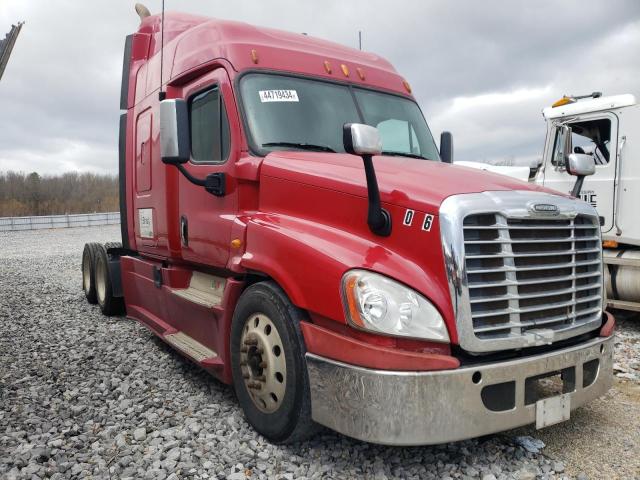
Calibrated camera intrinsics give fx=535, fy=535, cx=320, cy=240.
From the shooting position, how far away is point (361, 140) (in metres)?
2.91

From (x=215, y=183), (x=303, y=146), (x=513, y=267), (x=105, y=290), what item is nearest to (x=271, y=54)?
(x=303, y=146)

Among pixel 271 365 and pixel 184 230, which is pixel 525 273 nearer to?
pixel 271 365

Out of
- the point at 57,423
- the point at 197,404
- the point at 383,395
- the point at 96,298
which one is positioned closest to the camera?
the point at 383,395

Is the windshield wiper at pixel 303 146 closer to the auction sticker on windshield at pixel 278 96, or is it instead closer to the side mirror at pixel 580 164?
the auction sticker on windshield at pixel 278 96

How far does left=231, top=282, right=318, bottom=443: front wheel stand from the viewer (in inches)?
126

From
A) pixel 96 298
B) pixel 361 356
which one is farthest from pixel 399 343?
pixel 96 298

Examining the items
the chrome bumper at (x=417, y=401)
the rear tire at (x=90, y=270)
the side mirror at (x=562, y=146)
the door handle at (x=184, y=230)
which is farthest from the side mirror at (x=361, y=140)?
the rear tire at (x=90, y=270)

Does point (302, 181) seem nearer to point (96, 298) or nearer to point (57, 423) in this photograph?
point (57, 423)

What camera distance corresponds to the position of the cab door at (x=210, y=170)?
410cm

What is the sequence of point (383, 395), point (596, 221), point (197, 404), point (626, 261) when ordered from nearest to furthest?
1. point (383, 395)
2. point (596, 221)
3. point (197, 404)
4. point (626, 261)

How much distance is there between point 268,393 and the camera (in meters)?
3.46

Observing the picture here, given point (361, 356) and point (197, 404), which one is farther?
point (197, 404)

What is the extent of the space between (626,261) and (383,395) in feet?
17.7

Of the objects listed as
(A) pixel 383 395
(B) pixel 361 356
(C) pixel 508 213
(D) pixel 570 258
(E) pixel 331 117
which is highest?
Result: (E) pixel 331 117
